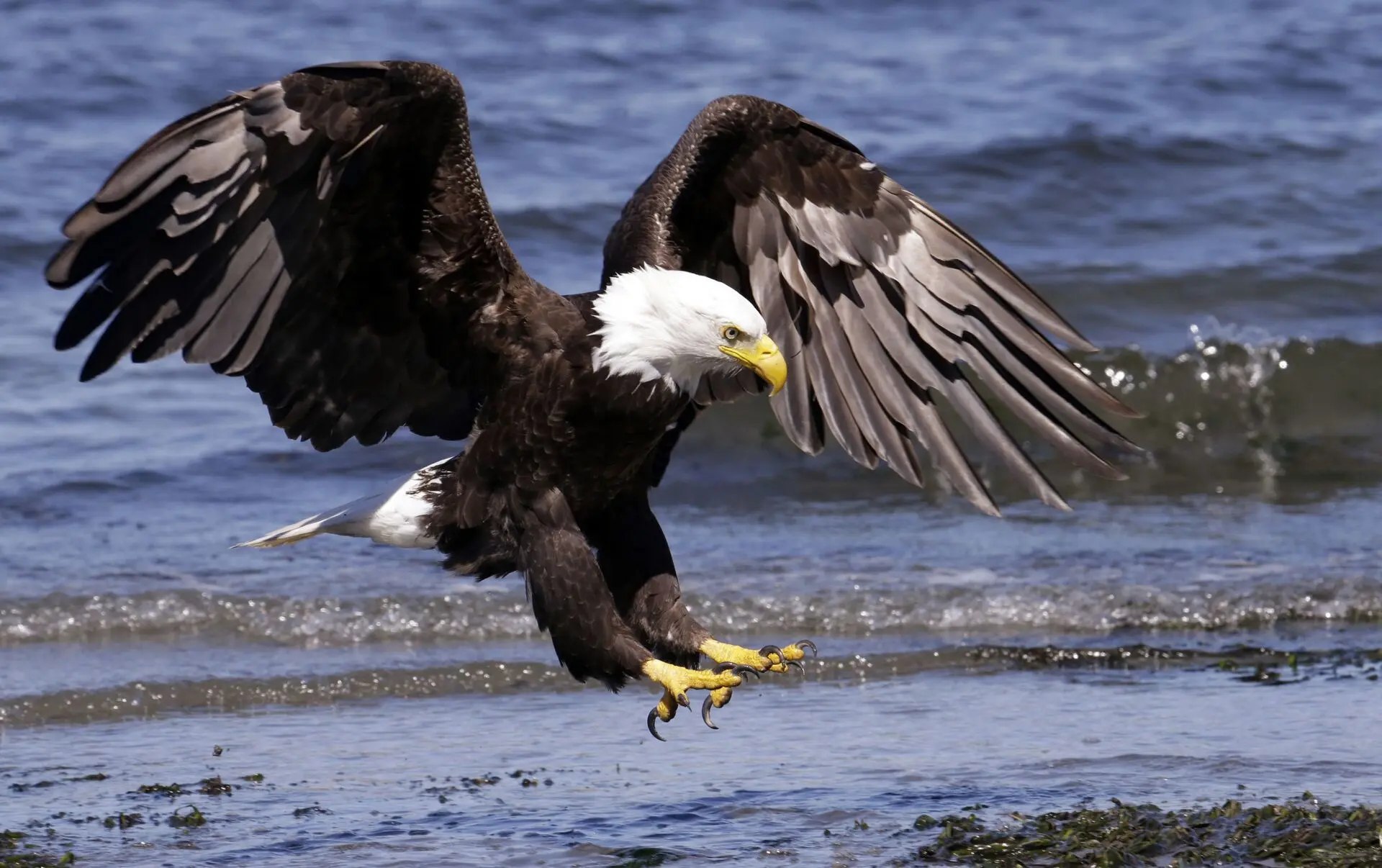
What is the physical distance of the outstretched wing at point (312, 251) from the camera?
439 centimetres

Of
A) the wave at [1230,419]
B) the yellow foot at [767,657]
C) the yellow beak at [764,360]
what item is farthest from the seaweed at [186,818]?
the wave at [1230,419]

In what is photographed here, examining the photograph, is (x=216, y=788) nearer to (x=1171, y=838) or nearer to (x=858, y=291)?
(x=858, y=291)

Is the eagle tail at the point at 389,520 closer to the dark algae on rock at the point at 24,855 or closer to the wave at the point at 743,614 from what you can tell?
the dark algae on rock at the point at 24,855

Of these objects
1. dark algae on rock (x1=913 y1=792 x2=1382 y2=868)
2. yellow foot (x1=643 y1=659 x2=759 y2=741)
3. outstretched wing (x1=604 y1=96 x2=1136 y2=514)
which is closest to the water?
dark algae on rock (x1=913 y1=792 x2=1382 y2=868)

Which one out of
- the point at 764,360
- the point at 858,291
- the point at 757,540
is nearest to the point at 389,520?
the point at 764,360

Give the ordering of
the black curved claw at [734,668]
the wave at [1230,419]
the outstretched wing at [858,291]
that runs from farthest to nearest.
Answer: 1. the wave at [1230,419]
2. the outstretched wing at [858,291]
3. the black curved claw at [734,668]

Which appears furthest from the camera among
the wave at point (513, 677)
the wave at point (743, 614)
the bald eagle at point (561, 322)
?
the wave at point (743, 614)

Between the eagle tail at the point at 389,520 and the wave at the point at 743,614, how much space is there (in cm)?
137

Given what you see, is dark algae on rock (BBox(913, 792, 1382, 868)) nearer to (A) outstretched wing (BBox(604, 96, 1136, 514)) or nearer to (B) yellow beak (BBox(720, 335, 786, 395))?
(A) outstretched wing (BBox(604, 96, 1136, 514))

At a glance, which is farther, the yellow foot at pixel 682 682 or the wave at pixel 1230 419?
the wave at pixel 1230 419

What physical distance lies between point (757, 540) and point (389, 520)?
2826 millimetres

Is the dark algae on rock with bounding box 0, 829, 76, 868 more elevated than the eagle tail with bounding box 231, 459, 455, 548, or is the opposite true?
the eagle tail with bounding box 231, 459, 455, 548

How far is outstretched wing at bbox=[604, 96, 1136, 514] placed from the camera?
5.06 meters

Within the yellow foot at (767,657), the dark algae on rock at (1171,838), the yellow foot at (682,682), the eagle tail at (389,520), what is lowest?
the dark algae on rock at (1171,838)
